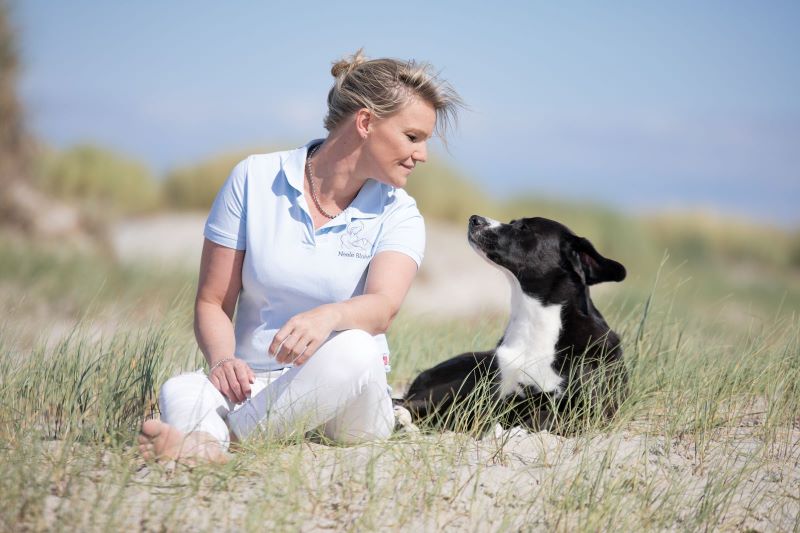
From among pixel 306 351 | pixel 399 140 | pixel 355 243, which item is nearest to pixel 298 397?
pixel 306 351

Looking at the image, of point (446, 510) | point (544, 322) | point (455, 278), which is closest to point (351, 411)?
point (446, 510)

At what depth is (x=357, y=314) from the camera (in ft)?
10.8

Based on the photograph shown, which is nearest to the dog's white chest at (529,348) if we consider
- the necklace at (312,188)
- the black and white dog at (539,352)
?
the black and white dog at (539,352)

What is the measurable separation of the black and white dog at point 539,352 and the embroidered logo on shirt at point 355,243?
2.14 feet

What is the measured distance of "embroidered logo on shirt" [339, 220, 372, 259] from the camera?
3604 mm

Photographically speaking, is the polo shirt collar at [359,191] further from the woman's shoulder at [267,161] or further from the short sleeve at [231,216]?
the short sleeve at [231,216]

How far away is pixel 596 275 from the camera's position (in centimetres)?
395

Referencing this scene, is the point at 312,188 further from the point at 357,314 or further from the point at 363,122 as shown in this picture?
the point at 357,314

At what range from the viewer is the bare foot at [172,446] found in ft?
9.58

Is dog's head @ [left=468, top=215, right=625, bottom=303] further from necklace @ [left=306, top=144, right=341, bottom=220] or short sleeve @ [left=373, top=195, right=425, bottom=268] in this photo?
necklace @ [left=306, top=144, right=341, bottom=220]

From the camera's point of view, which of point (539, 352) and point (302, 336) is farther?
point (539, 352)

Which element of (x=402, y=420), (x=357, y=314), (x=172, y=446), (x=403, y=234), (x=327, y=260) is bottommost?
(x=402, y=420)

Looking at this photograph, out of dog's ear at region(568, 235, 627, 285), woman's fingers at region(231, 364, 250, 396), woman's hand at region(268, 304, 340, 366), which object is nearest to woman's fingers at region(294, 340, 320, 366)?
woman's hand at region(268, 304, 340, 366)

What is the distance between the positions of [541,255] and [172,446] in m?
1.91
